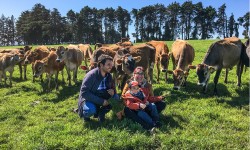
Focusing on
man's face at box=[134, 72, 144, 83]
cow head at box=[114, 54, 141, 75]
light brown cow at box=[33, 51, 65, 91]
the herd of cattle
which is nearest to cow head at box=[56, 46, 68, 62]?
the herd of cattle

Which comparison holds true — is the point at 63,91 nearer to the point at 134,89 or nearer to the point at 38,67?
the point at 38,67

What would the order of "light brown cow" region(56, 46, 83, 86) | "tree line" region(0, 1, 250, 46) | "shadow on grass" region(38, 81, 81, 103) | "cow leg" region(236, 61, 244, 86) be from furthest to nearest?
1. "tree line" region(0, 1, 250, 46)
2. "light brown cow" region(56, 46, 83, 86)
3. "cow leg" region(236, 61, 244, 86)
4. "shadow on grass" region(38, 81, 81, 103)

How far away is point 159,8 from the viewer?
4409 inches

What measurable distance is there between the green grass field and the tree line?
8544 cm

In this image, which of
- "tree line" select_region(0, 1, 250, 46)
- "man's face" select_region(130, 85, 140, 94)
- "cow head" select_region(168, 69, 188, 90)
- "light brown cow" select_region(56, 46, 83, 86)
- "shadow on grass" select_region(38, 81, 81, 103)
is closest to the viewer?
"man's face" select_region(130, 85, 140, 94)

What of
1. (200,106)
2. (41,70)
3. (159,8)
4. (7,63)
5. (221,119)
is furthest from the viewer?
(159,8)

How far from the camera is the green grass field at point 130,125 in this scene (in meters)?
7.70

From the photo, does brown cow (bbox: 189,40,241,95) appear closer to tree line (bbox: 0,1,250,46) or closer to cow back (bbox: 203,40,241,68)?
cow back (bbox: 203,40,241,68)

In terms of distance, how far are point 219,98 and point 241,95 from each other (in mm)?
1405

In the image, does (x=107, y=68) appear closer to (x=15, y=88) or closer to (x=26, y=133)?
(x=26, y=133)

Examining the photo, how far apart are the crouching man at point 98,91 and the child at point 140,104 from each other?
511 mm

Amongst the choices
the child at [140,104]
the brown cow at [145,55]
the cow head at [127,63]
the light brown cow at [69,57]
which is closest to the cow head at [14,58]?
the light brown cow at [69,57]

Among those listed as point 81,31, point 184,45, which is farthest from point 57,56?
point 81,31

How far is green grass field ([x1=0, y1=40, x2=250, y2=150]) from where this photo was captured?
303 inches
